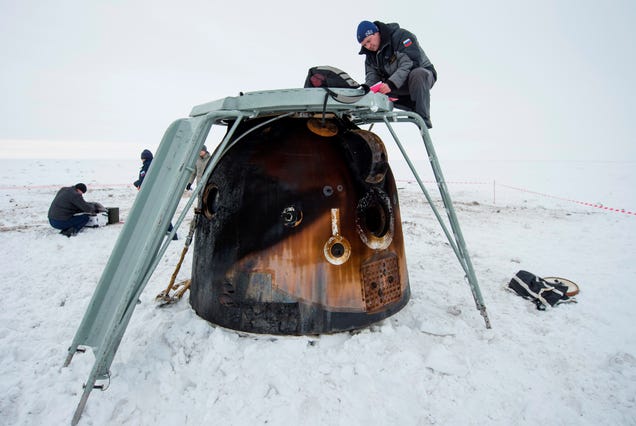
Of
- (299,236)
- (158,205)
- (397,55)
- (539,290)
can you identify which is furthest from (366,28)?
(539,290)

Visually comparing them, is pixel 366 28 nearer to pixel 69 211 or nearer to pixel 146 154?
pixel 146 154

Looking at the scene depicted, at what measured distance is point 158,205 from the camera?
3244 millimetres

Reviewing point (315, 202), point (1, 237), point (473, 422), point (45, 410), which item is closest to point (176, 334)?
point (45, 410)

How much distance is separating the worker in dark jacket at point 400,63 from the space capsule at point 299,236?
0.86m

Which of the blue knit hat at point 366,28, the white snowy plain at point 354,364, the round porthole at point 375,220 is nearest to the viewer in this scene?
the white snowy plain at point 354,364

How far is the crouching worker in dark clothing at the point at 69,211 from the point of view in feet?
28.1

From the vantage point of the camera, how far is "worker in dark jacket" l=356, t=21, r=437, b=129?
4082mm

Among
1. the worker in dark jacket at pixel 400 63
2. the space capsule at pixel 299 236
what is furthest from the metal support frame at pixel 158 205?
the worker in dark jacket at pixel 400 63

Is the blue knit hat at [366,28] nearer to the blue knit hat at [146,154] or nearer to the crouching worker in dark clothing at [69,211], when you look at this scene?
the blue knit hat at [146,154]

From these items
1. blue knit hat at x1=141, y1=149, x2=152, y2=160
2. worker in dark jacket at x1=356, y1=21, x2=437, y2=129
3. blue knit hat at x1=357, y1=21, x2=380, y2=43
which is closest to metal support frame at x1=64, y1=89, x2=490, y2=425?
worker in dark jacket at x1=356, y1=21, x2=437, y2=129

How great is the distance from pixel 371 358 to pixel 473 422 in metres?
0.99

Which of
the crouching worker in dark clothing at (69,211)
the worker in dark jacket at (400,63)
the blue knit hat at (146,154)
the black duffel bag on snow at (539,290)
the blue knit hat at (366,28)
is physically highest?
the blue knit hat at (366,28)

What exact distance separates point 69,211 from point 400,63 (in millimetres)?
8820

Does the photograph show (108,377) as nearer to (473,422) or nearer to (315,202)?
(315,202)
